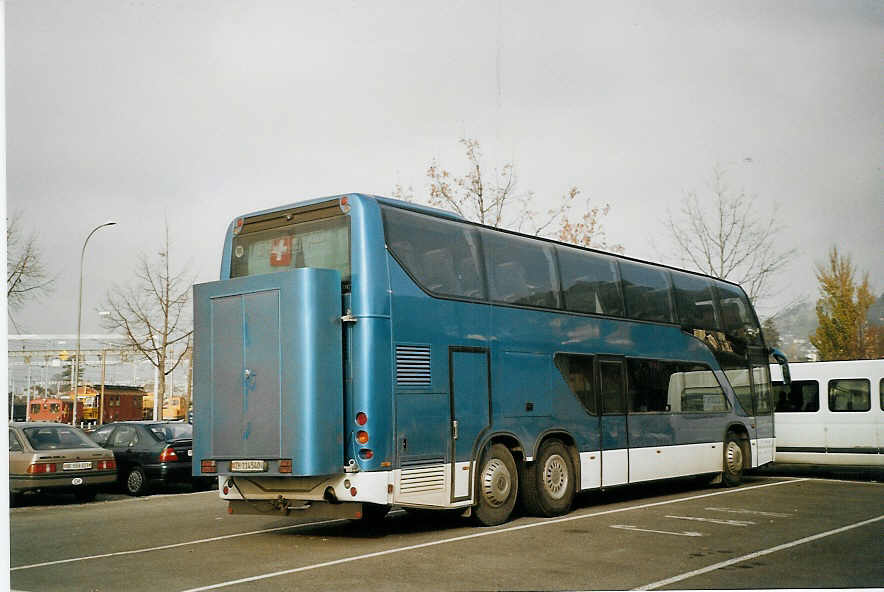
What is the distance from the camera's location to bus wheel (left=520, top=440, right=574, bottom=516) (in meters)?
12.8

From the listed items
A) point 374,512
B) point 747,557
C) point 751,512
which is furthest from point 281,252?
point 751,512

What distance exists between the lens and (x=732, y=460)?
59.3ft

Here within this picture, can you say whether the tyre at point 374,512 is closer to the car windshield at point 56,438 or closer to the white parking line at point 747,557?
the white parking line at point 747,557

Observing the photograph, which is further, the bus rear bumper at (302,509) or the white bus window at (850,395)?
the white bus window at (850,395)

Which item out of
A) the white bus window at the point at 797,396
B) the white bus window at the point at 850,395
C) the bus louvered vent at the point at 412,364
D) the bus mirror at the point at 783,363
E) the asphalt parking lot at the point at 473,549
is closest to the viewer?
the asphalt parking lot at the point at 473,549

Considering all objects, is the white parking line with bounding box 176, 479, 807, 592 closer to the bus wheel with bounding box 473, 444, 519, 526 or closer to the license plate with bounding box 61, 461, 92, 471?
the bus wheel with bounding box 473, 444, 519, 526

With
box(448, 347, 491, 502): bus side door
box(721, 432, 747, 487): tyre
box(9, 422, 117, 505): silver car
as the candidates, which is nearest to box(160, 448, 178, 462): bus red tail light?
box(9, 422, 117, 505): silver car

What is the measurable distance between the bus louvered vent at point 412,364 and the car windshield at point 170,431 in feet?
31.0

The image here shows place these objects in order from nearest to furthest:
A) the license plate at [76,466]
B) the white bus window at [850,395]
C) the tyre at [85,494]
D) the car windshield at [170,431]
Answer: the license plate at [76,466], the tyre at [85,494], the car windshield at [170,431], the white bus window at [850,395]

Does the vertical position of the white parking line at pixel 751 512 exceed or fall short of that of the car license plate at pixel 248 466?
it falls short

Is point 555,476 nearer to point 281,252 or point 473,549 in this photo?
point 473,549

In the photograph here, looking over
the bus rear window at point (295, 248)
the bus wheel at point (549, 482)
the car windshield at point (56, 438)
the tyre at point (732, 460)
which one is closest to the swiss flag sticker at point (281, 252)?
the bus rear window at point (295, 248)

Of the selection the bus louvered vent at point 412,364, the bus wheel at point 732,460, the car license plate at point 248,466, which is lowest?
the bus wheel at point 732,460

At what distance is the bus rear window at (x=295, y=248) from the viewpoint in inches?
429
